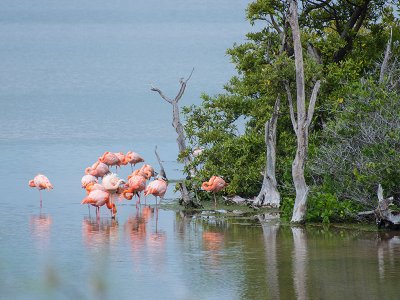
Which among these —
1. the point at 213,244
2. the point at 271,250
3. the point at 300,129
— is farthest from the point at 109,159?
the point at 271,250

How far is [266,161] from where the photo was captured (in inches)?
1025

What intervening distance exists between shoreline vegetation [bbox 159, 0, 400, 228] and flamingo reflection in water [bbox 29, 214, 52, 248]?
10.7 feet

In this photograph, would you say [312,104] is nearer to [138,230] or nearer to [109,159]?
[138,230]

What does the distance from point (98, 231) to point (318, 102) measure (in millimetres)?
6141

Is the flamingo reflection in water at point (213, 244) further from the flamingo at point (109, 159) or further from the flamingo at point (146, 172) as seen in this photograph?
the flamingo at point (109, 159)

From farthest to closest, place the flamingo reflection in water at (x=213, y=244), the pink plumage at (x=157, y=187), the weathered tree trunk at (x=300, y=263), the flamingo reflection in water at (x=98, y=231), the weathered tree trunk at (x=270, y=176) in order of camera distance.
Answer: the pink plumage at (x=157, y=187), the weathered tree trunk at (x=270, y=176), the flamingo reflection in water at (x=98, y=231), the flamingo reflection in water at (x=213, y=244), the weathered tree trunk at (x=300, y=263)

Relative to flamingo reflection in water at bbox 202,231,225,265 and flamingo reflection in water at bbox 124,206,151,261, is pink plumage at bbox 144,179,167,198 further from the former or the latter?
flamingo reflection in water at bbox 202,231,225,265

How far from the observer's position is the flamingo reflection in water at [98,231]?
21.1 meters

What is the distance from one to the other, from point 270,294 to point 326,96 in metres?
10.2

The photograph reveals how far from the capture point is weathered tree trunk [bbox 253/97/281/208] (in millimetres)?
25750

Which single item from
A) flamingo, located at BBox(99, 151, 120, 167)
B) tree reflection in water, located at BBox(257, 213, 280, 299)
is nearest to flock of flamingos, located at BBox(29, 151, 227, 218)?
flamingo, located at BBox(99, 151, 120, 167)

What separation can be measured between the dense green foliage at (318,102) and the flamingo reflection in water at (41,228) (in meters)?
4.24

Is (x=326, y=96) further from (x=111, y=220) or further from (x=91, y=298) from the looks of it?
(x=91, y=298)

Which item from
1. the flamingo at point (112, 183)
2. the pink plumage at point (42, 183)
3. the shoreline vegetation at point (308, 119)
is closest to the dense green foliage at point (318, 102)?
the shoreline vegetation at point (308, 119)
